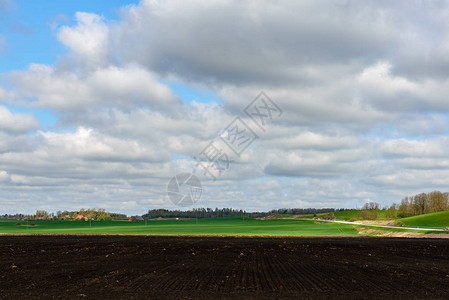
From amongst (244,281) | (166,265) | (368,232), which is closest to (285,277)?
(244,281)

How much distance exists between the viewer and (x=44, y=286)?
2811 cm

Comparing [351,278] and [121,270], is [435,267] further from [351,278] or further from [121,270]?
[121,270]

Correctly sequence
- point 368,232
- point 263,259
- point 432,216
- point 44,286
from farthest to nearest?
point 432,216, point 368,232, point 263,259, point 44,286

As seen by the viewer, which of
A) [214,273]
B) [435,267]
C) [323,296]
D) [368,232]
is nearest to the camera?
[323,296]

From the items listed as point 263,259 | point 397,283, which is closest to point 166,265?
point 263,259

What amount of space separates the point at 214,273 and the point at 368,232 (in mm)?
90110

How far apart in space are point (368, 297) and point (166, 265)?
66.3 feet

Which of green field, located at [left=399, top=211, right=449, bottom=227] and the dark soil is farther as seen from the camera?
green field, located at [left=399, top=211, right=449, bottom=227]

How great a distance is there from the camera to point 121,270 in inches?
1401

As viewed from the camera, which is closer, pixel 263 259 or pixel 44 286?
pixel 44 286

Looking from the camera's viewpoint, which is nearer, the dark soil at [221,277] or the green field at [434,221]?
the dark soil at [221,277]

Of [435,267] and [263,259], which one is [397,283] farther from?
[263,259]

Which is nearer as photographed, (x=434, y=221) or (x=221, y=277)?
(x=221, y=277)

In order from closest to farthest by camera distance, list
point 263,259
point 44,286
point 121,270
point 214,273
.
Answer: point 44,286 < point 214,273 < point 121,270 < point 263,259
